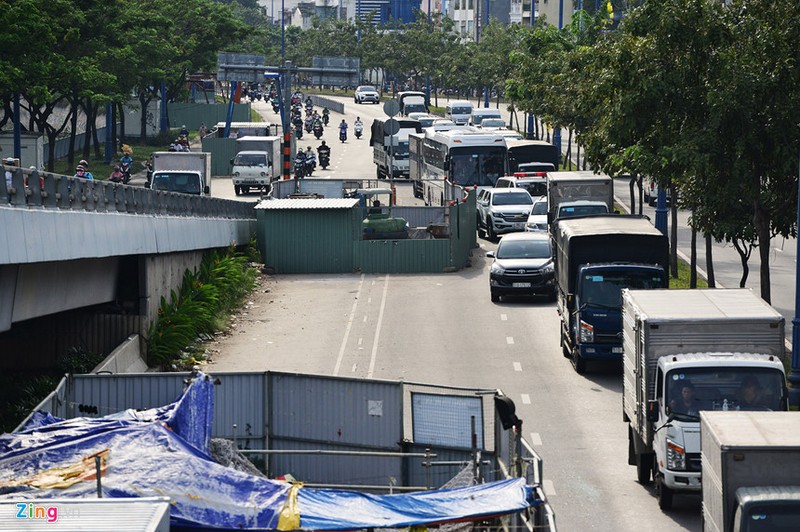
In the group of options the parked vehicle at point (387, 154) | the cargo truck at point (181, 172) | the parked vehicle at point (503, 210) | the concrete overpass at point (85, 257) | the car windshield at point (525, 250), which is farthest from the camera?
the parked vehicle at point (387, 154)

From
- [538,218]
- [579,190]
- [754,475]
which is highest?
[579,190]

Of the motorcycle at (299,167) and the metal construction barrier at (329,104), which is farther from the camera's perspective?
the metal construction barrier at (329,104)

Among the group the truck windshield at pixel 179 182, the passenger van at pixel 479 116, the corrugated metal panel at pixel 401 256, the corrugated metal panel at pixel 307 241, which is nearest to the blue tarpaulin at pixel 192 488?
the corrugated metal panel at pixel 307 241

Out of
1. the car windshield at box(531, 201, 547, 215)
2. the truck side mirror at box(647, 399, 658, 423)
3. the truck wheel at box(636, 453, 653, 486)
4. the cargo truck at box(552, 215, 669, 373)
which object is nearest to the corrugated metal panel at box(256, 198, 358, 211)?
Result: the car windshield at box(531, 201, 547, 215)

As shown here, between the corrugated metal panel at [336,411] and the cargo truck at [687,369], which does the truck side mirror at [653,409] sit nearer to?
the cargo truck at [687,369]

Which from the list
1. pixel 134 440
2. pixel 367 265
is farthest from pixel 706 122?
pixel 367 265

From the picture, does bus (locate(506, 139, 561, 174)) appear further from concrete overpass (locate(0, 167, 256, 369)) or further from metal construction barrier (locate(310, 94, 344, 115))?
metal construction barrier (locate(310, 94, 344, 115))

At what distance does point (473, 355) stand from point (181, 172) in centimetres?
2345

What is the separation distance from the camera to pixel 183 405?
18797 millimetres

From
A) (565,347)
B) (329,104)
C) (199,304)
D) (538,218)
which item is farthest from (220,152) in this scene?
(329,104)

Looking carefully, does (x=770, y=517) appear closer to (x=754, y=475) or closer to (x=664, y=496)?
(x=754, y=475)

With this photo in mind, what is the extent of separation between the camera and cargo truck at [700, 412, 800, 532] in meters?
13.0

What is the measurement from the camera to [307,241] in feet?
136

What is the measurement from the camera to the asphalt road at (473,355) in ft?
63.9
